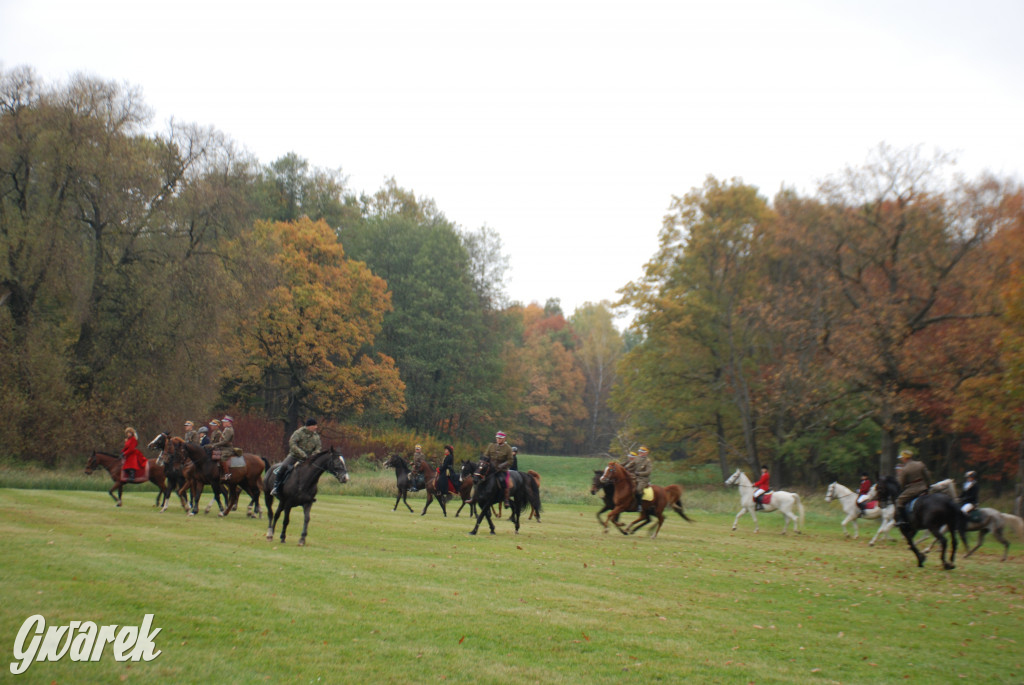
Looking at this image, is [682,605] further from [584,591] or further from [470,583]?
[470,583]

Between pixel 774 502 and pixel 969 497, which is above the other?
pixel 969 497

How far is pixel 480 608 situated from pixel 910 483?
11158mm

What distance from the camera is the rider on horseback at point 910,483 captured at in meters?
15.0

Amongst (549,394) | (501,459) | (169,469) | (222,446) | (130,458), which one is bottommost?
(169,469)

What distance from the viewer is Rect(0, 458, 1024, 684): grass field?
627cm

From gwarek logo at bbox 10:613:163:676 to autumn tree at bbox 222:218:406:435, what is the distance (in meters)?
34.0

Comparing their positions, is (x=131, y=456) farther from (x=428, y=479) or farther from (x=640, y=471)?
(x=640, y=471)

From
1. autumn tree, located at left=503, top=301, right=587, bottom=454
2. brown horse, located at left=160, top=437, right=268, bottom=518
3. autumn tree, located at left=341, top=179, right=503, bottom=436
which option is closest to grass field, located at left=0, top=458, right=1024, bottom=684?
brown horse, located at left=160, top=437, right=268, bottom=518

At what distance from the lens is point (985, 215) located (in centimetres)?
3050

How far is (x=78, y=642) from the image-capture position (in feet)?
20.1

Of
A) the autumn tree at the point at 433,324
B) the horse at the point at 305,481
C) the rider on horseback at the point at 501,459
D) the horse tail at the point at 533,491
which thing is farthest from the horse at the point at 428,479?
the autumn tree at the point at 433,324

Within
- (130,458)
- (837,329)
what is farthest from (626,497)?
(837,329)

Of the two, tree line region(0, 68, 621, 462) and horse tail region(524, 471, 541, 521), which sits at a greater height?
tree line region(0, 68, 621, 462)

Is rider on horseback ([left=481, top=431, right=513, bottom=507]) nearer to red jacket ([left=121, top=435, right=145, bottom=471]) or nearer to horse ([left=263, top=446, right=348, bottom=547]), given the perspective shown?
horse ([left=263, top=446, right=348, bottom=547])
